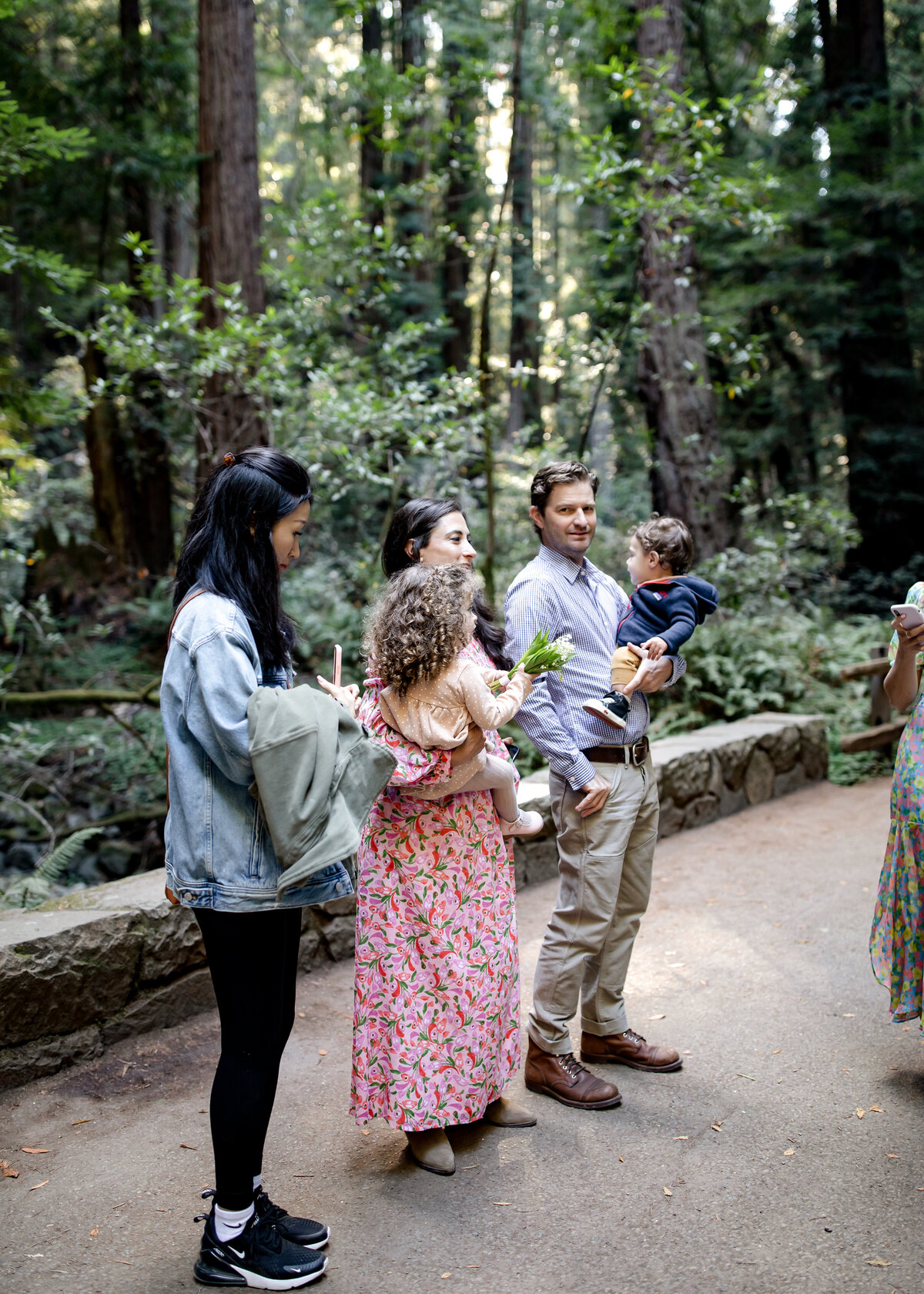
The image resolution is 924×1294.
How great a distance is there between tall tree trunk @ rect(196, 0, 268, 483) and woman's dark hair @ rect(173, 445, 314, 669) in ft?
18.8

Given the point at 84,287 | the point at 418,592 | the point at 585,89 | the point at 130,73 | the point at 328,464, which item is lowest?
the point at 418,592

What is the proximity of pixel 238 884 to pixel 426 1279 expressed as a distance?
1.15 m

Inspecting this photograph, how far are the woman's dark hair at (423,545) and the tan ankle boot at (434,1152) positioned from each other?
5.04 feet

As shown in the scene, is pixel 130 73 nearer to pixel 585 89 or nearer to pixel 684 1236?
pixel 585 89

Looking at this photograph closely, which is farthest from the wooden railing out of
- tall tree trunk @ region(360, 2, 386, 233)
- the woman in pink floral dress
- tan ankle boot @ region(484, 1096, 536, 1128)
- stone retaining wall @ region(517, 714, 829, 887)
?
the woman in pink floral dress

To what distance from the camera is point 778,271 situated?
1324 cm

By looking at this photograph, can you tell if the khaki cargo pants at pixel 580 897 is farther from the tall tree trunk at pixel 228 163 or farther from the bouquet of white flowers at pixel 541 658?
the tall tree trunk at pixel 228 163

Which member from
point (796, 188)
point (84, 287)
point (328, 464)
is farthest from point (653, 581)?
point (84, 287)

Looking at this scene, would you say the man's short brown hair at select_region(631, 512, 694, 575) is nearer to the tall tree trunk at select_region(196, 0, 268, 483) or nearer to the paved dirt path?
the paved dirt path

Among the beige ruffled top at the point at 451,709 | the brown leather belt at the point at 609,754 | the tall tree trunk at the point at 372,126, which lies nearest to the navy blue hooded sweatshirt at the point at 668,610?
the brown leather belt at the point at 609,754

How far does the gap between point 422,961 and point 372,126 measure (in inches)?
335

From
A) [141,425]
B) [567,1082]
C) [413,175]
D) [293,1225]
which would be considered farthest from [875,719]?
[413,175]

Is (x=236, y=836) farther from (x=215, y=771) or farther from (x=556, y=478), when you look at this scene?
(x=556, y=478)

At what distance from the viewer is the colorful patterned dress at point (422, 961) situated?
283 cm
